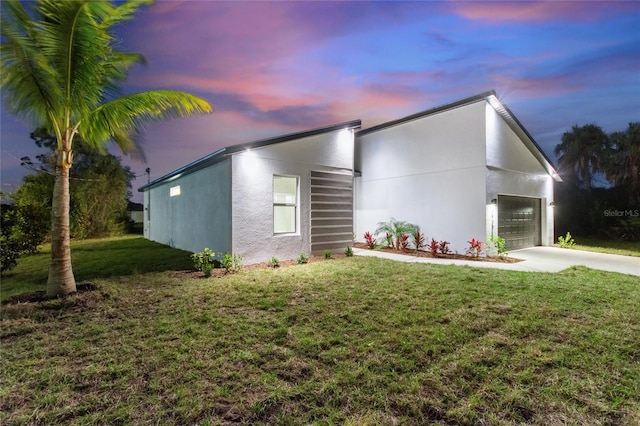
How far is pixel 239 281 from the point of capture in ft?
21.1

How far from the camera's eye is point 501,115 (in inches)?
414

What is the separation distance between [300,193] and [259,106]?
470 centimetres

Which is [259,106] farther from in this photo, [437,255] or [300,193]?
[437,255]

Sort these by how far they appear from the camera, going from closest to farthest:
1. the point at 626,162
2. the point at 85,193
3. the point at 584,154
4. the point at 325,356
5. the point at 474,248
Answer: the point at 325,356 → the point at 474,248 → the point at 626,162 → the point at 85,193 → the point at 584,154

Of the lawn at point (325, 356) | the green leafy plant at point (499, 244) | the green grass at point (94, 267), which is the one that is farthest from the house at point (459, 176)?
the green grass at point (94, 267)

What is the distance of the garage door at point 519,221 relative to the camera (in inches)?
435

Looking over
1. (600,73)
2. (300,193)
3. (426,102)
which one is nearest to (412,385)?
(300,193)

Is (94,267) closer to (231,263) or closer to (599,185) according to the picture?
(231,263)

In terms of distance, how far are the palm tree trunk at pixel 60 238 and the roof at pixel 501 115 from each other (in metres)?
10.8

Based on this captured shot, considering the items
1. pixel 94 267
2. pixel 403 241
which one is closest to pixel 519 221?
pixel 403 241

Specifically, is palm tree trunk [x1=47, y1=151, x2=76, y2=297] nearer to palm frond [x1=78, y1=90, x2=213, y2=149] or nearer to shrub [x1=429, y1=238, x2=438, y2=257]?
palm frond [x1=78, y1=90, x2=213, y2=149]

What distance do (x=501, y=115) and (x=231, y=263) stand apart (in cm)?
1072

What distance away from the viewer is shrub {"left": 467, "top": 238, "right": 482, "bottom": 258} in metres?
9.54

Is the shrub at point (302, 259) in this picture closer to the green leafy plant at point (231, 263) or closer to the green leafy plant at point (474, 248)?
the green leafy plant at point (231, 263)
